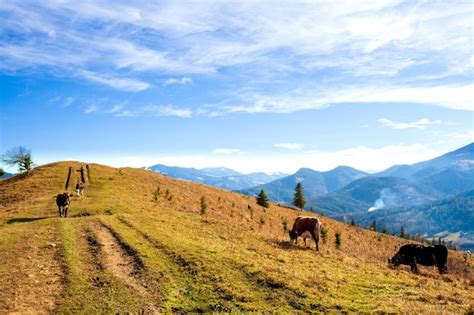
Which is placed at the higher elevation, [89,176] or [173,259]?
[89,176]

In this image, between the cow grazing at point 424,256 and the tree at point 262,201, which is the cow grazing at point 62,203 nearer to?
the cow grazing at point 424,256

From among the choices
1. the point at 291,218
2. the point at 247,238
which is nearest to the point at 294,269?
the point at 247,238

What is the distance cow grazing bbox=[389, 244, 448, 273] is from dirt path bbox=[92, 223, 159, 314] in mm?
19528

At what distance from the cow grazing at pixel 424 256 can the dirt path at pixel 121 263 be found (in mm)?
19528

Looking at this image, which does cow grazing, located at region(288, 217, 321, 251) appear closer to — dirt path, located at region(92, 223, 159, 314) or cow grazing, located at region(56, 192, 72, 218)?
dirt path, located at region(92, 223, 159, 314)

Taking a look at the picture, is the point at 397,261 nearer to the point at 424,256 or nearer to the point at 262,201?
the point at 424,256

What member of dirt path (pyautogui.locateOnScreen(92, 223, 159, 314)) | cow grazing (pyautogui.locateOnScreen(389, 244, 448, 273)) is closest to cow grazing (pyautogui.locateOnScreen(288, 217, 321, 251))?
cow grazing (pyautogui.locateOnScreen(389, 244, 448, 273))

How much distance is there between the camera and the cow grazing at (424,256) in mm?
28266

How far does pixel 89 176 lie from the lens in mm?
68312

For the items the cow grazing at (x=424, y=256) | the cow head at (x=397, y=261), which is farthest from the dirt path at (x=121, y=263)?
the cow grazing at (x=424, y=256)

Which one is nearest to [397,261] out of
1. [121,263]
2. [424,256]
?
[424,256]

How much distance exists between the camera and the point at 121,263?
69.7 feet

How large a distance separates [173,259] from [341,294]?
9.86 meters

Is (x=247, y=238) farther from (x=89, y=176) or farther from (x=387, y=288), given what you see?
(x=89, y=176)
